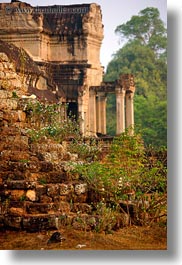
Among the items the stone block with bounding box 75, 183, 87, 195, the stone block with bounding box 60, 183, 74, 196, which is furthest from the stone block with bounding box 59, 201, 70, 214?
the stone block with bounding box 75, 183, 87, 195

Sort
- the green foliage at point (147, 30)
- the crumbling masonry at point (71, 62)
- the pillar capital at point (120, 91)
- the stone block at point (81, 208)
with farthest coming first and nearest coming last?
the pillar capital at point (120, 91)
the crumbling masonry at point (71, 62)
the green foliage at point (147, 30)
the stone block at point (81, 208)

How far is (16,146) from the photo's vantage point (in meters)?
10.2

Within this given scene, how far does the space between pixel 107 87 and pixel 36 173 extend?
23.8ft

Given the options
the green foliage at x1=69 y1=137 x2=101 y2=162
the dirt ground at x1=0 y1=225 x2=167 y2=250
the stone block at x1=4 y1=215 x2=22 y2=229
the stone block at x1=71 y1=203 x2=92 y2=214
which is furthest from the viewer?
the green foliage at x1=69 y1=137 x2=101 y2=162

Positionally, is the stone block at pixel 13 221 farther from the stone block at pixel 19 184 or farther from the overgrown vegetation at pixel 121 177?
the overgrown vegetation at pixel 121 177

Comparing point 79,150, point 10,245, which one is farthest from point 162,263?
point 79,150

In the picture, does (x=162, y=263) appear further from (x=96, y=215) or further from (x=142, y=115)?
(x=142, y=115)

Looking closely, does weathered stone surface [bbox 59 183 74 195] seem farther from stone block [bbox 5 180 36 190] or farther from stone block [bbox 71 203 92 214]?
stone block [bbox 5 180 36 190]

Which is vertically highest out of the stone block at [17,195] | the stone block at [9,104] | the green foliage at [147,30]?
the green foliage at [147,30]

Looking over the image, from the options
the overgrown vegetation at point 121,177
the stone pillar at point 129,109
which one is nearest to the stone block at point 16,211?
the overgrown vegetation at point 121,177

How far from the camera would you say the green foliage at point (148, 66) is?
10500mm

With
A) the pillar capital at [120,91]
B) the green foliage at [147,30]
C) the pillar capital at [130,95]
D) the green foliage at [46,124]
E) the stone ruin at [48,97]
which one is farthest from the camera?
the pillar capital at [120,91]

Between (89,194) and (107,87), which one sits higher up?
(107,87)

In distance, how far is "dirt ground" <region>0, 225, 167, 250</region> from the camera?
9.54m
